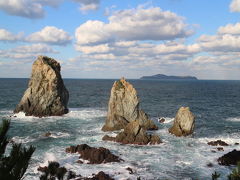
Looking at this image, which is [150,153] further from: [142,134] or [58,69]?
[58,69]

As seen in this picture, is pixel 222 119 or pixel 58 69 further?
pixel 58 69

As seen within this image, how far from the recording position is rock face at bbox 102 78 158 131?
5997 centimetres

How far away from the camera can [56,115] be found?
3009 inches

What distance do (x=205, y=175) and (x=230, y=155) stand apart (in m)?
8.17

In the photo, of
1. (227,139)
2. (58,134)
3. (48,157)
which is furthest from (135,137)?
(227,139)

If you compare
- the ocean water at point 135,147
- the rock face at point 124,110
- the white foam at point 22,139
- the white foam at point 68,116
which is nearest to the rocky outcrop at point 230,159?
the ocean water at point 135,147

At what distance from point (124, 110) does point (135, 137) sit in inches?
499

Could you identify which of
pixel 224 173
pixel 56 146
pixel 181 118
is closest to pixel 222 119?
pixel 181 118

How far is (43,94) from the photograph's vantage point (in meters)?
75.6

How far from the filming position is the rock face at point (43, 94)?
247 feet

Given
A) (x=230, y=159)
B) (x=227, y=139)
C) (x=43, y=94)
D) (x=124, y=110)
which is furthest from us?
(x=43, y=94)

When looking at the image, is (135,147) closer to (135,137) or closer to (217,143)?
(135,137)

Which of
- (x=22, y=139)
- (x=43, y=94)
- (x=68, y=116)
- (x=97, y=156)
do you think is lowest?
(x=22, y=139)

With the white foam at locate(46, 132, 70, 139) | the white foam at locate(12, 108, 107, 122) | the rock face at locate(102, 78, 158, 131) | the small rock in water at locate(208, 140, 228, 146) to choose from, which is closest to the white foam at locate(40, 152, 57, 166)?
the white foam at locate(46, 132, 70, 139)
